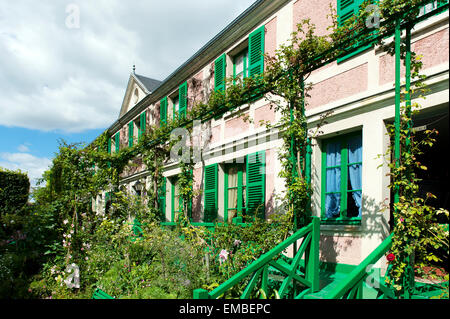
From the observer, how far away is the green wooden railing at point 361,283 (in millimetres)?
2816

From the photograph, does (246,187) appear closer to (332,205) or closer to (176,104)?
(332,205)

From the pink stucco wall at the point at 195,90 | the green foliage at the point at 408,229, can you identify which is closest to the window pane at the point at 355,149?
the green foliage at the point at 408,229

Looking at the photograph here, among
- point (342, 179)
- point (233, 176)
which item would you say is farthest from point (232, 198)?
point (342, 179)

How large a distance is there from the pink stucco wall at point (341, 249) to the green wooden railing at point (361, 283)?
6.67ft

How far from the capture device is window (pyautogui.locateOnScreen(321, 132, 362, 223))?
534 cm

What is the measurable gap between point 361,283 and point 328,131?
3220 mm

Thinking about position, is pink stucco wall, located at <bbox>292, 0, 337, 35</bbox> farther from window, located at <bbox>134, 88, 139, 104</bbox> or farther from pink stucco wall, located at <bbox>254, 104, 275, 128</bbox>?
window, located at <bbox>134, 88, 139, 104</bbox>

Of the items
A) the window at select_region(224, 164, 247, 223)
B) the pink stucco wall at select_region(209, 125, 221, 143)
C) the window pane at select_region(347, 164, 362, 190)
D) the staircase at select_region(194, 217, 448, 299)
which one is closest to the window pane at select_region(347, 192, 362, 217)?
the window pane at select_region(347, 164, 362, 190)

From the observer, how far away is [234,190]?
8.20 metres

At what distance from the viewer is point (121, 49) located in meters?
5.38

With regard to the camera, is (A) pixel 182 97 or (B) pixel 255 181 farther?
(A) pixel 182 97

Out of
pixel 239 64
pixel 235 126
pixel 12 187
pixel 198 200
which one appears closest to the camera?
pixel 235 126

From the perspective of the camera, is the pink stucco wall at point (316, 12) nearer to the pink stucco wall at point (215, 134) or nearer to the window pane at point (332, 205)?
the window pane at point (332, 205)

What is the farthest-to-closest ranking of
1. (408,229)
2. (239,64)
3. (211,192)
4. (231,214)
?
(239,64), (211,192), (231,214), (408,229)
